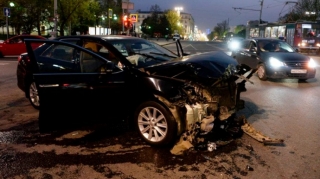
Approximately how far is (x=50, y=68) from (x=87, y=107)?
0.85 metres

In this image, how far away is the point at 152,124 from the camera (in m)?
4.62

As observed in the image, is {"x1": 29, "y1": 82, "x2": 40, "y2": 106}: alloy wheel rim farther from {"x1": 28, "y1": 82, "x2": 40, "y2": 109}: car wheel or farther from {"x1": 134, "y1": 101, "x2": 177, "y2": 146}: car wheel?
{"x1": 134, "y1": 101, "x2": 177, "y2": 146}: car wheel

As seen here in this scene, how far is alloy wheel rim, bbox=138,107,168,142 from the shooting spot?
455cm

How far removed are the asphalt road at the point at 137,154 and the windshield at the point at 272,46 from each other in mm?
5333

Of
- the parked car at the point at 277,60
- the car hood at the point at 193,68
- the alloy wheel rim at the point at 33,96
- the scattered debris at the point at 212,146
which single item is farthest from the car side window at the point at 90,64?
the parked car at the point at 277,60

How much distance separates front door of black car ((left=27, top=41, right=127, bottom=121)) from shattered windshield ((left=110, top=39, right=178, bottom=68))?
55 centimetres

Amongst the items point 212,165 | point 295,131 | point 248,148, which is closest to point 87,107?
point 212,165

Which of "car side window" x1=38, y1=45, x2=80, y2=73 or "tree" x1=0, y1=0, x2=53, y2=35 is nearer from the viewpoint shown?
"car side window" x1=38, y1=45, x2=80, y2=73

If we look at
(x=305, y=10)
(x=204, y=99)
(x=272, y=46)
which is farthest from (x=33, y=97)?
(x=305, y=10)

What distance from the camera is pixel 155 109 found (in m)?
4.55

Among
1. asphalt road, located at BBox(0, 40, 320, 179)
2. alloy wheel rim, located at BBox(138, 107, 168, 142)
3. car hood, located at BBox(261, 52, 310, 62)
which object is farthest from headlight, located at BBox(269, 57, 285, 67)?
alloy wheel rim, located at BBox(138, 107, 168, 142)

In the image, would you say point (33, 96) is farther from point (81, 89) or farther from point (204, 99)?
point (204, 99)

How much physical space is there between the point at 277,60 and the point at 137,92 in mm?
7098

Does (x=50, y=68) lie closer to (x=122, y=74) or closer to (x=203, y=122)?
(x=122, y=74)
